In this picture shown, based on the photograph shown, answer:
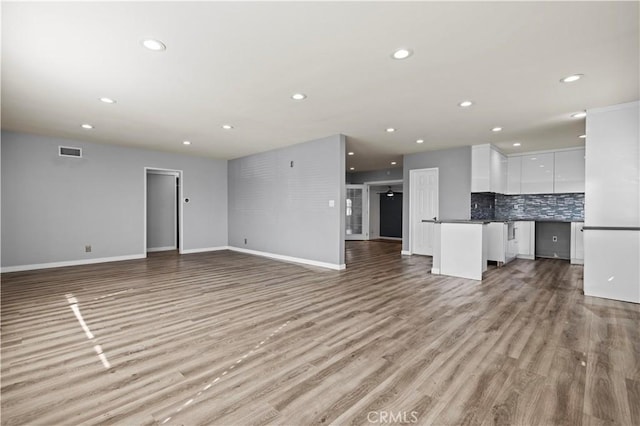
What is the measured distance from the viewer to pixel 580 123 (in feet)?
15.9

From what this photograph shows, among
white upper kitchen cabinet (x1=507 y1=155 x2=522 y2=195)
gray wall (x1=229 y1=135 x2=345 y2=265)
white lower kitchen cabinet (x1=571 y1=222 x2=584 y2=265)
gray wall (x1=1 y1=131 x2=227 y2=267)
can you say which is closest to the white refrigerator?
white lower kitchen cabinet (x1=571 y1=222 x2=584 y2=265)

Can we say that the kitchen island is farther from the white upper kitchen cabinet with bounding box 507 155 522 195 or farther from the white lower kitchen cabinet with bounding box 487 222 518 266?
the white upper kitchen cabinet with bounding box 507 155 522 195

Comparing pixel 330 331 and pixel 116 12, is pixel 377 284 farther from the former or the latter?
pixel 116 12

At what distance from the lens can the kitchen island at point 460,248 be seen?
4.95 meters

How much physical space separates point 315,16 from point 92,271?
626cm

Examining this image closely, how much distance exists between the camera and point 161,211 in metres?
8.80

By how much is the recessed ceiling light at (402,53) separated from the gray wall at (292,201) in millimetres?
2969

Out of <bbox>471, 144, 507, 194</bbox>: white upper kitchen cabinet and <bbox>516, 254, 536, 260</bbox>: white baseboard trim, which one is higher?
<bbox>471, 144, 507, 194</bbox>: white upper kitchen cabinet

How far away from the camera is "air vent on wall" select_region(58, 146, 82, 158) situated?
6.22 m

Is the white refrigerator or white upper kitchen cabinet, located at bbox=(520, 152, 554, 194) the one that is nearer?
the white refrigerator

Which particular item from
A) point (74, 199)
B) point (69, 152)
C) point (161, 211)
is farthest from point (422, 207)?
point (69, 152)

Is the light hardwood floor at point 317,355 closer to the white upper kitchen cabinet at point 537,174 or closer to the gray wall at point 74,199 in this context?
the gray wall at point 74,199

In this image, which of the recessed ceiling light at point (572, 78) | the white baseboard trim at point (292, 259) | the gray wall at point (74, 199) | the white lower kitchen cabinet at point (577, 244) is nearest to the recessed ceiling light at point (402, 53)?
the recessed ceiling light at point (572, 78)

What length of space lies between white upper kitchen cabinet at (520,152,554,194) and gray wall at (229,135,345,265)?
498cm
